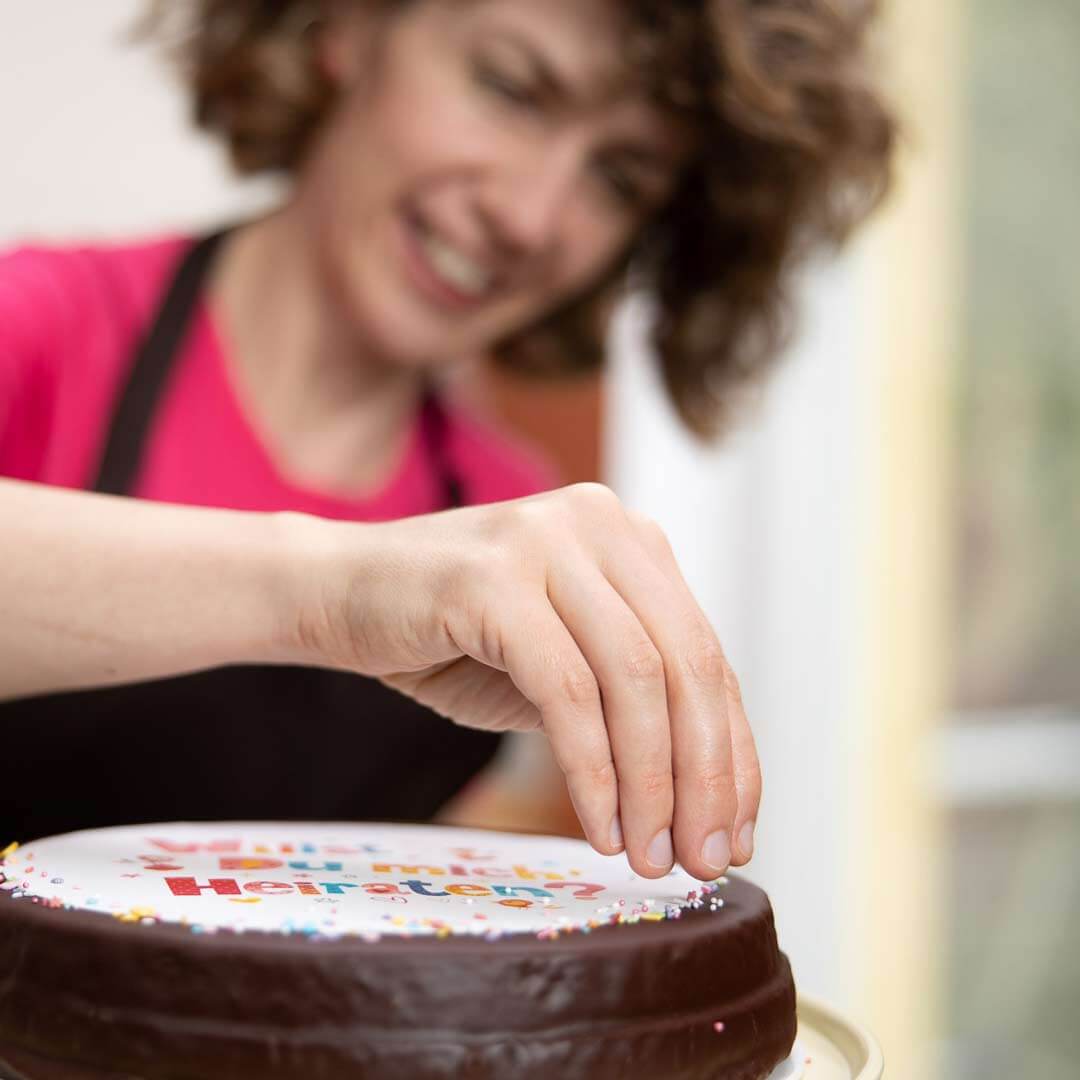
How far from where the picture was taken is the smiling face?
1112 millimetres

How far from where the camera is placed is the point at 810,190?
1.32 metres

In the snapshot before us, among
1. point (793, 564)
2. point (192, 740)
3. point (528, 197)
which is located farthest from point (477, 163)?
point (793, 564)

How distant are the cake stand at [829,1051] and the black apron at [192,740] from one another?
0.65 metres

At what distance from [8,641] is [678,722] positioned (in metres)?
0.32

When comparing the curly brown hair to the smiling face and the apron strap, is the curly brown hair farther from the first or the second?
the apron strap

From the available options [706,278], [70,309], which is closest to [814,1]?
[706,278]

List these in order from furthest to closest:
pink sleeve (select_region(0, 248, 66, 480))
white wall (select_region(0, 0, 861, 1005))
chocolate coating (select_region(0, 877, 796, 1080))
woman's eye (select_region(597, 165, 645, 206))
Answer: white wall (select_region(0, 0, 861, 1005))
woman's eye (select_region(597, 165, 645, 206))
pink sleeve (select_region(0, 248, 66, 480))
chocolate coating (select_region(0, 877, 796, 1080))

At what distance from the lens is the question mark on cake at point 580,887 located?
1.92 ft

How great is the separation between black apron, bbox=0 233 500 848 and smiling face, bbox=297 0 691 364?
0.20 m

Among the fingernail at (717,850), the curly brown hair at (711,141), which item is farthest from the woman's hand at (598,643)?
the curly brown hair at (711,141)

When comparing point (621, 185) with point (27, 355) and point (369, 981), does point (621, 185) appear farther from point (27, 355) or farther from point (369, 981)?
point (369, 981)

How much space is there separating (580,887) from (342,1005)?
17 centimetres

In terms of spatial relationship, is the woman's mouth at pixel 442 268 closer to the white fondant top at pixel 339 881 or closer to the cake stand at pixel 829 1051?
the white fondant top at pixel 339 881

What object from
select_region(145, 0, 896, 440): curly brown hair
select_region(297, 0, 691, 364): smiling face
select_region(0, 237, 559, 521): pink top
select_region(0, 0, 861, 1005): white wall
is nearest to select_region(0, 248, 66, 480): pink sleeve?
select_region(0, 237, 559, 521): pink top
